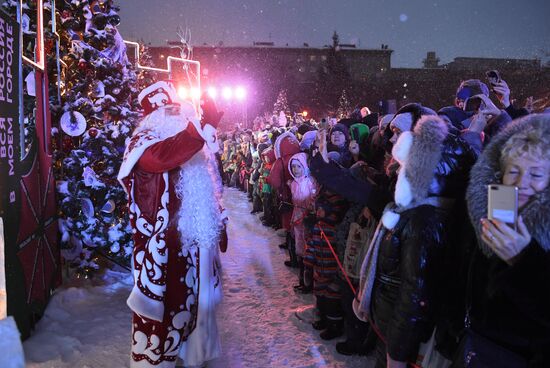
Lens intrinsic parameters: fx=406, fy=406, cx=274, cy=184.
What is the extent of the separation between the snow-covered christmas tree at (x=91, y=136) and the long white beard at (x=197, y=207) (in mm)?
2534

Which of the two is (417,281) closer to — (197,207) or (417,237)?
(417,237)

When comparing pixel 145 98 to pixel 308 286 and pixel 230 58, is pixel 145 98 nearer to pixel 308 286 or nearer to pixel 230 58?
pixel 308 286

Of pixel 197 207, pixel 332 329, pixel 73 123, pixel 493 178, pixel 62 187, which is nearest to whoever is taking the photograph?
pixel 493 178

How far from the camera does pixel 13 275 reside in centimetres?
371

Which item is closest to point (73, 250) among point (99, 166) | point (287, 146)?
point (99, 166)

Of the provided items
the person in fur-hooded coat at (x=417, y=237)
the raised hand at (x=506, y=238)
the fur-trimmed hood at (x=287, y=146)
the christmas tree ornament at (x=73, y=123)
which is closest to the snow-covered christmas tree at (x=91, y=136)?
the christmas tree ornament at (x=73, y=123)

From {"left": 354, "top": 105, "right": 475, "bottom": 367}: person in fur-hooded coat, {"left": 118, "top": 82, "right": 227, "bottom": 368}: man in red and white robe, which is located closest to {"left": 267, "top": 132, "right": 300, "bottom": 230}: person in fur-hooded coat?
{"left": 118, "top": 82, "right": 227, "bottom": 368}: man in red and white robe

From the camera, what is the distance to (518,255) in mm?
1626

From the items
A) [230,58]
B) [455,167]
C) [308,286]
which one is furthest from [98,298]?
[230,58]

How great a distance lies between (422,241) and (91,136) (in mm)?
4774

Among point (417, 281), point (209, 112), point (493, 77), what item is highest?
point (493, 77)

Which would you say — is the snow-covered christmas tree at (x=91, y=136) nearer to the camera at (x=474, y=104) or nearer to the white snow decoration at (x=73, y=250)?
the white snow decoration at (x=73, y=250)

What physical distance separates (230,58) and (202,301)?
209 ft

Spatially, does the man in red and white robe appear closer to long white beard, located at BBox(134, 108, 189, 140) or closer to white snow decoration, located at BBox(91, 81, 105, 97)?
long white beard, located at BBox(134, 108, 189, 140)
